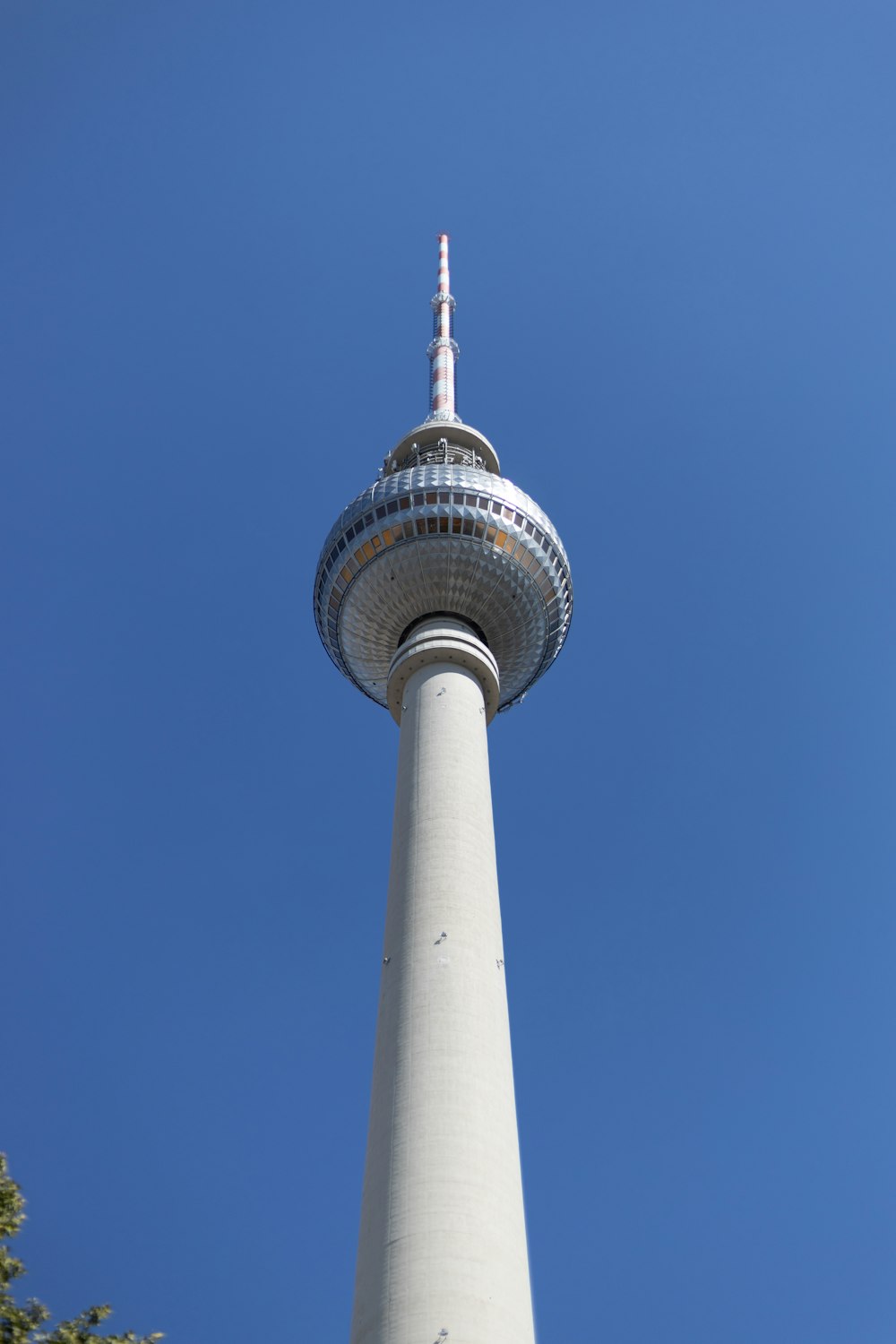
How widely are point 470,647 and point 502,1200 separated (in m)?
24.9

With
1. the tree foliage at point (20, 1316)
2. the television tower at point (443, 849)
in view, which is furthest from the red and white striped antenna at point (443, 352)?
the tree foliage at point (20, 1316)

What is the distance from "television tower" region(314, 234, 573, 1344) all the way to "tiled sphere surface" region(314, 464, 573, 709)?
87mm

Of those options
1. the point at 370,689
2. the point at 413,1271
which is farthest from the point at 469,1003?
the point at 370,689

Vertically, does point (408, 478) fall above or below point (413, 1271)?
above

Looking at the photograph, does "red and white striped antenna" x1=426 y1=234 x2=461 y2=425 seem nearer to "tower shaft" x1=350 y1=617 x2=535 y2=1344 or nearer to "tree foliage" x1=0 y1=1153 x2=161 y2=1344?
"tower shaft" x1=350 y1=617 x2=535 y2=1344

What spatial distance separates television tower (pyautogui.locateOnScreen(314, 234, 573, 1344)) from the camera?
31.3m

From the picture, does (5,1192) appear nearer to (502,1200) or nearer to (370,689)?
(502,1200)

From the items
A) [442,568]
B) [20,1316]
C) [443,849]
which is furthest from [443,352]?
[20,1316]

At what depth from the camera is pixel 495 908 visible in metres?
42.3

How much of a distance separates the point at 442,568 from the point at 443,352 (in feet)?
81.3

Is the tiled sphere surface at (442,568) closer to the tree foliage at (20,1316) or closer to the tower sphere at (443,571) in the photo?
the tower sphere at (443,571)

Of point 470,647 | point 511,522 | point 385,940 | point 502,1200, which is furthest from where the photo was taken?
point 511,522

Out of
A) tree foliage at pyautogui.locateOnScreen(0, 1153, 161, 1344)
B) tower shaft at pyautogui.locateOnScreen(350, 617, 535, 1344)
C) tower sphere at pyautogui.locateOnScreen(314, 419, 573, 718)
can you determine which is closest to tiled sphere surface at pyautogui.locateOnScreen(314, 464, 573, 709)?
tower sphere at pyautogui.locateOnScreen(314, 419, 573, 718)

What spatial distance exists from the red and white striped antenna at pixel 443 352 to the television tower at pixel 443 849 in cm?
20
